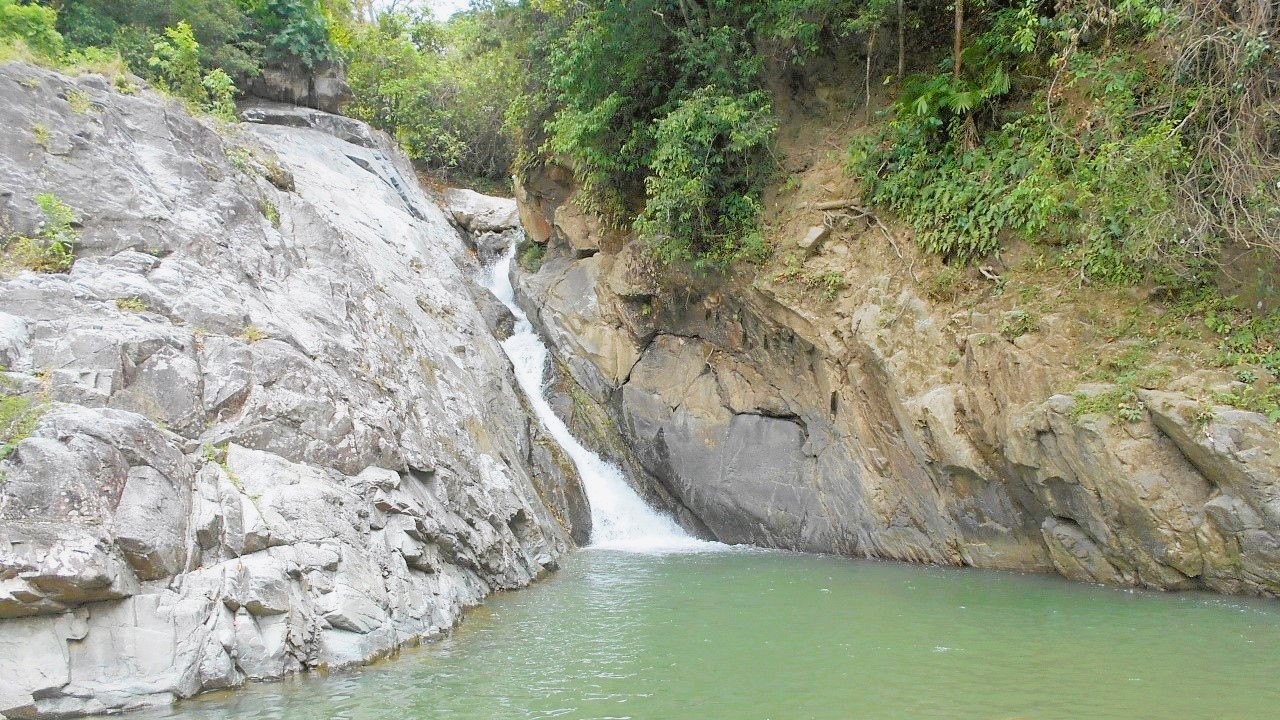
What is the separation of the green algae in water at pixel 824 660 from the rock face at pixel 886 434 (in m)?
0.97

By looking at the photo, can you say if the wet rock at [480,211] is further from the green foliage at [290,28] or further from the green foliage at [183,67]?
the green foliage at [183,67]

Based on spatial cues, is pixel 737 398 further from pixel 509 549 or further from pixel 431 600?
pixel 431 600

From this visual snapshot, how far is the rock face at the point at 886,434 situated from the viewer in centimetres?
979

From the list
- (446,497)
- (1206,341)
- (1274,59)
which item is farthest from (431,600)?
(1274,59)

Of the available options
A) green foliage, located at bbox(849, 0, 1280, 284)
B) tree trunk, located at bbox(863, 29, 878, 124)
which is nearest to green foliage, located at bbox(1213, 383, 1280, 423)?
green foliage, located at bbox(849, 0, 1280, 284)

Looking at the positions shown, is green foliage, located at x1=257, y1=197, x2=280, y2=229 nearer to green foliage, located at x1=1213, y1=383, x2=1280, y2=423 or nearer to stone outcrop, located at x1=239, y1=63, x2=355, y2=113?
stone outcrop, located at x1=239, y1=63, x2=355, y2=113

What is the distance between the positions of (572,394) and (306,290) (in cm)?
710

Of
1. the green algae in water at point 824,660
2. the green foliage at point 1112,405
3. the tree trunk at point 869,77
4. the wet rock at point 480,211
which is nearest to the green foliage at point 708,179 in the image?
the tree trunk at point 869,77

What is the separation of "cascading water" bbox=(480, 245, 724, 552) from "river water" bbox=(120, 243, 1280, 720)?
4.10 meters

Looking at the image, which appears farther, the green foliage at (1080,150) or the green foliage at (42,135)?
the green foliage at (42,135)

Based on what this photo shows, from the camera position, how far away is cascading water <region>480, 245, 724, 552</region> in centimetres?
1603

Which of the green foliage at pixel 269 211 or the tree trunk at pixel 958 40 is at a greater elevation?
the tree trunk at pixel 958 40

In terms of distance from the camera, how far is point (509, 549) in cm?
1176

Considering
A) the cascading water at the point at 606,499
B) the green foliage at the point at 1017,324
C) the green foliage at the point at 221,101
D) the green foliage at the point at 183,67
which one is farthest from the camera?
the cascading water at the point at 606,499
